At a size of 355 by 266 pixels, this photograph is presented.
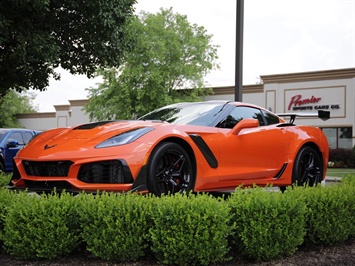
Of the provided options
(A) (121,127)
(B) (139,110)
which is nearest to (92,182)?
(A) (121,127)

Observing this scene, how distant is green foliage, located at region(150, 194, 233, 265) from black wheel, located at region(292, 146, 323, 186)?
3685 mm

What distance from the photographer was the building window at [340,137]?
32775mm

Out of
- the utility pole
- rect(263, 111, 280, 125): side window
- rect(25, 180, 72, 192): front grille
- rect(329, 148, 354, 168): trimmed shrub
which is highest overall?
the utility pole

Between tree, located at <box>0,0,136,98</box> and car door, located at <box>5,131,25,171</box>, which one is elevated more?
tree, located at <box>0,0,136,98</box>

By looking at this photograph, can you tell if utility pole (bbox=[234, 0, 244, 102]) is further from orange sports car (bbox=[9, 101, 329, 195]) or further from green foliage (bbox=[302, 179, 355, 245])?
green foliage (bbox=[302, 179, 355, 245])

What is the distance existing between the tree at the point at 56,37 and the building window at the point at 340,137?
75.8ft

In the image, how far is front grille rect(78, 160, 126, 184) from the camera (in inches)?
207

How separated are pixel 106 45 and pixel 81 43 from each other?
0.77 meters

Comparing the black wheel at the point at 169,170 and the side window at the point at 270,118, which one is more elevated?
the side window at the point at 270,118

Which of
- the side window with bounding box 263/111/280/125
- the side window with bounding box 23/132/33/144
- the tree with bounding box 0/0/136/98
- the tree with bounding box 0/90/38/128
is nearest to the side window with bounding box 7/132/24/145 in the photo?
the side window with bounding box 23/132/33/144

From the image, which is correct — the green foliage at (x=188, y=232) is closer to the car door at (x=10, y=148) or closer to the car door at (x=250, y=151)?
the car door at (x=250, y=151)

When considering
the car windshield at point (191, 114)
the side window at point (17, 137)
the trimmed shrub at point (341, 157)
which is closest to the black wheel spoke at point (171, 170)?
the car windshield at point (191, 114)

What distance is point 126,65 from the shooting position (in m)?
38.8

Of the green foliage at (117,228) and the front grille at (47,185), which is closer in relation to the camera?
the green foliage at (117,228)
